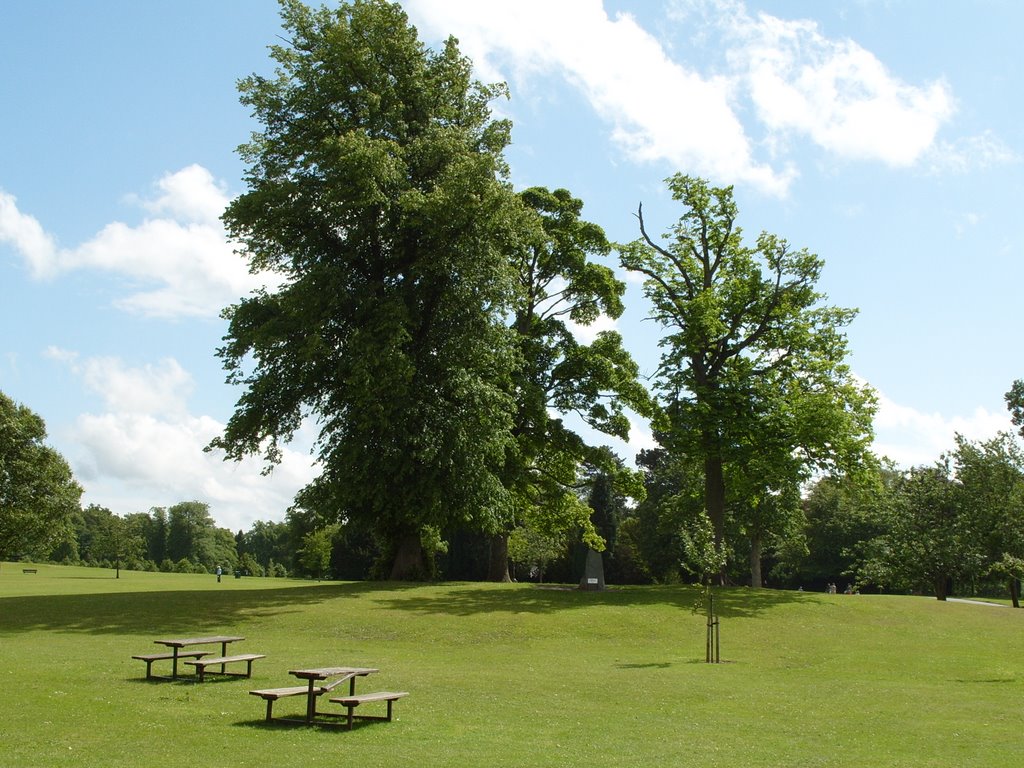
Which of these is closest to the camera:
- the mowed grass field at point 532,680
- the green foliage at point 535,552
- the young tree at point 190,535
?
the mowed grass field at point 532,680

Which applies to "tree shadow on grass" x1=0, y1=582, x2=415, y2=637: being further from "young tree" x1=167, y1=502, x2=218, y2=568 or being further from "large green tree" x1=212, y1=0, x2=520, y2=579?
"young tree" x1=167, y1=502, x2=218, y2=568

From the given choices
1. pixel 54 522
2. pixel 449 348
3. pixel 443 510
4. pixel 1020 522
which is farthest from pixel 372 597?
pixel 54 522

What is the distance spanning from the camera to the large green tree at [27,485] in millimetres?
A: 59219

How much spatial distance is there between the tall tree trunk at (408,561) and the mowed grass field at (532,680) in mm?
3371

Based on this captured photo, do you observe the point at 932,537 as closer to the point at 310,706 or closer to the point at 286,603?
the point at 286,603

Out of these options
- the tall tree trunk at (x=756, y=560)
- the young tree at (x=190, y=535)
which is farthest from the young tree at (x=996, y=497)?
the young tree at (x=190, y=535)

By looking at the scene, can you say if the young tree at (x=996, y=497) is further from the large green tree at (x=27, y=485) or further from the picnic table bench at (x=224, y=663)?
the large green tree at (x=27, y=485)

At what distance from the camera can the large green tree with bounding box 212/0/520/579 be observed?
32438mm

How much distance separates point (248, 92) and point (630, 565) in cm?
5309

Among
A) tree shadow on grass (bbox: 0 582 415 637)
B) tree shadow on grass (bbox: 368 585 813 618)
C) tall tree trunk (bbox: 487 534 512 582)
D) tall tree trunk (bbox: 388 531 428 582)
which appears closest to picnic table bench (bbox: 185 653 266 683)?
tree shadow on grass (bbox: 0 582 415 637)

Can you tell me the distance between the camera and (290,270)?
117 ft

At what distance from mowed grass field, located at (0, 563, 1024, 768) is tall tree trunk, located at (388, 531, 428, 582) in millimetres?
3371

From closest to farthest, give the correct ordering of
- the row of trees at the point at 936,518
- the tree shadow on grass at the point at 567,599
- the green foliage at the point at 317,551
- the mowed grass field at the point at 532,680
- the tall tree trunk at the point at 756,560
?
the mowed grass field at the point at 532,680 < the tree shadow on grass at the point at 567,599 < the row of trees at the point at 936,518 < the tall tree trunk at the point at 756,560 < the green foliage at the point at 317,551

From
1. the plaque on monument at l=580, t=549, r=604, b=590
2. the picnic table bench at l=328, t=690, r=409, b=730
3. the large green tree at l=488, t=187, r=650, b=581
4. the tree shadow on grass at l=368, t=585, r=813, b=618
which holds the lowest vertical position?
the tree shadow on grass at l=368, t=585, r=813, b=618
